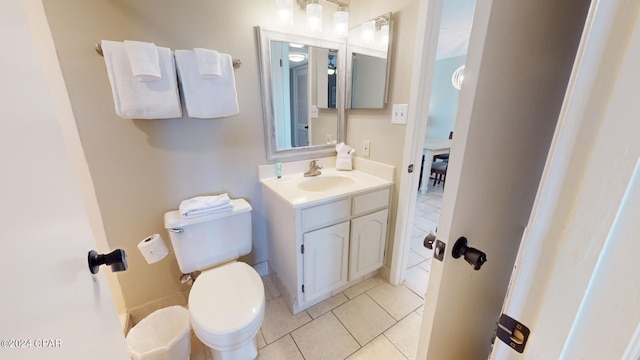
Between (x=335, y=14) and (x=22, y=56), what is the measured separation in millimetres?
1694

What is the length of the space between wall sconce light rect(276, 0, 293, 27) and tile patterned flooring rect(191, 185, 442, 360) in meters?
1.88

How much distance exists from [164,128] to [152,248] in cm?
69

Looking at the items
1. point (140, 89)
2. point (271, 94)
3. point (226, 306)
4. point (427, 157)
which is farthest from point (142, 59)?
point (427, 157)

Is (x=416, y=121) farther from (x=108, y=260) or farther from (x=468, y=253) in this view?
(x=108, y=260)

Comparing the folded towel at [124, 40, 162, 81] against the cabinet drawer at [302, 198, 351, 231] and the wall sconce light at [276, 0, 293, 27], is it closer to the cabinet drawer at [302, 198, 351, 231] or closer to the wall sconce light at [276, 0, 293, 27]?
the wall sconce light at [276, 0, 293, 27]

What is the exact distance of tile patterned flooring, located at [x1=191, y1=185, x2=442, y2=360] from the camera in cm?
132

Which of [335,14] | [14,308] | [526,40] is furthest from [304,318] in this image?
[335,14]

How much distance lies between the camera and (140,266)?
147 cm

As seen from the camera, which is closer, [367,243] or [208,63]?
[208,63]

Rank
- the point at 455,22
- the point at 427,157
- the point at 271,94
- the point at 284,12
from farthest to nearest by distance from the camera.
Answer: the point at 427,157
the point at 455,22
the point at 271,94
the point at 284,12

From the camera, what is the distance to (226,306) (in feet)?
3.63

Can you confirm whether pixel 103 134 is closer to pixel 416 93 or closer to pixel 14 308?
pixel 14 308

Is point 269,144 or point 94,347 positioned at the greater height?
point 269,144

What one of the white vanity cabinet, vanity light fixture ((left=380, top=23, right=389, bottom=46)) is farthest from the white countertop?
vanity light fixture ((left=380, top=23, right=389, bottom=46))
